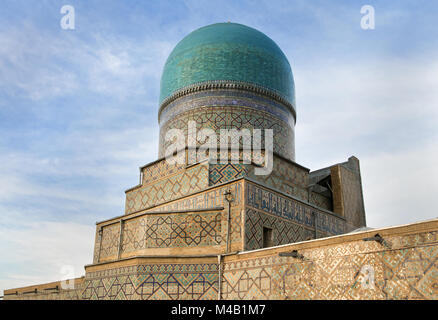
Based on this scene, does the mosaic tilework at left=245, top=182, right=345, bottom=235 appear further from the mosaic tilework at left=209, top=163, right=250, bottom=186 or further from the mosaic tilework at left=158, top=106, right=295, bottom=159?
the mosaic tilework at left=158, top=106, right=295, bottom=159

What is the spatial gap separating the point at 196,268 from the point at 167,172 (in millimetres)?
2926

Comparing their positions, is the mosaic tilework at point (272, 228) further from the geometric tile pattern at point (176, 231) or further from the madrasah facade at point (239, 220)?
the geometric tile pattern at point (176, 231)

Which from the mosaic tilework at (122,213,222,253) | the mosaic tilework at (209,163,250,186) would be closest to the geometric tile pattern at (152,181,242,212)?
the mosaic tilework at (122,213,222,253)

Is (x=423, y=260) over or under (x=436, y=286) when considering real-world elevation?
over

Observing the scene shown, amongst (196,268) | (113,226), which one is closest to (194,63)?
(113,226)

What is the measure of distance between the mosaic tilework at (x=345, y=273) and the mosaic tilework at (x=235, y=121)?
4.02 m

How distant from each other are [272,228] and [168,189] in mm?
2644

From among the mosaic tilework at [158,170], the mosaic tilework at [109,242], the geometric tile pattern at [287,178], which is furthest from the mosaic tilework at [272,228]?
the mosaic tilework at [109,242]

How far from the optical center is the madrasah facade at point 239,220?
16.5 ft

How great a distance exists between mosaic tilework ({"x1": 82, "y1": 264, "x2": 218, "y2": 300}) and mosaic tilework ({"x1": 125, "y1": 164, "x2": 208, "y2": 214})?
6.28ft

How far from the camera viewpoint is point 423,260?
4492 millimetres
